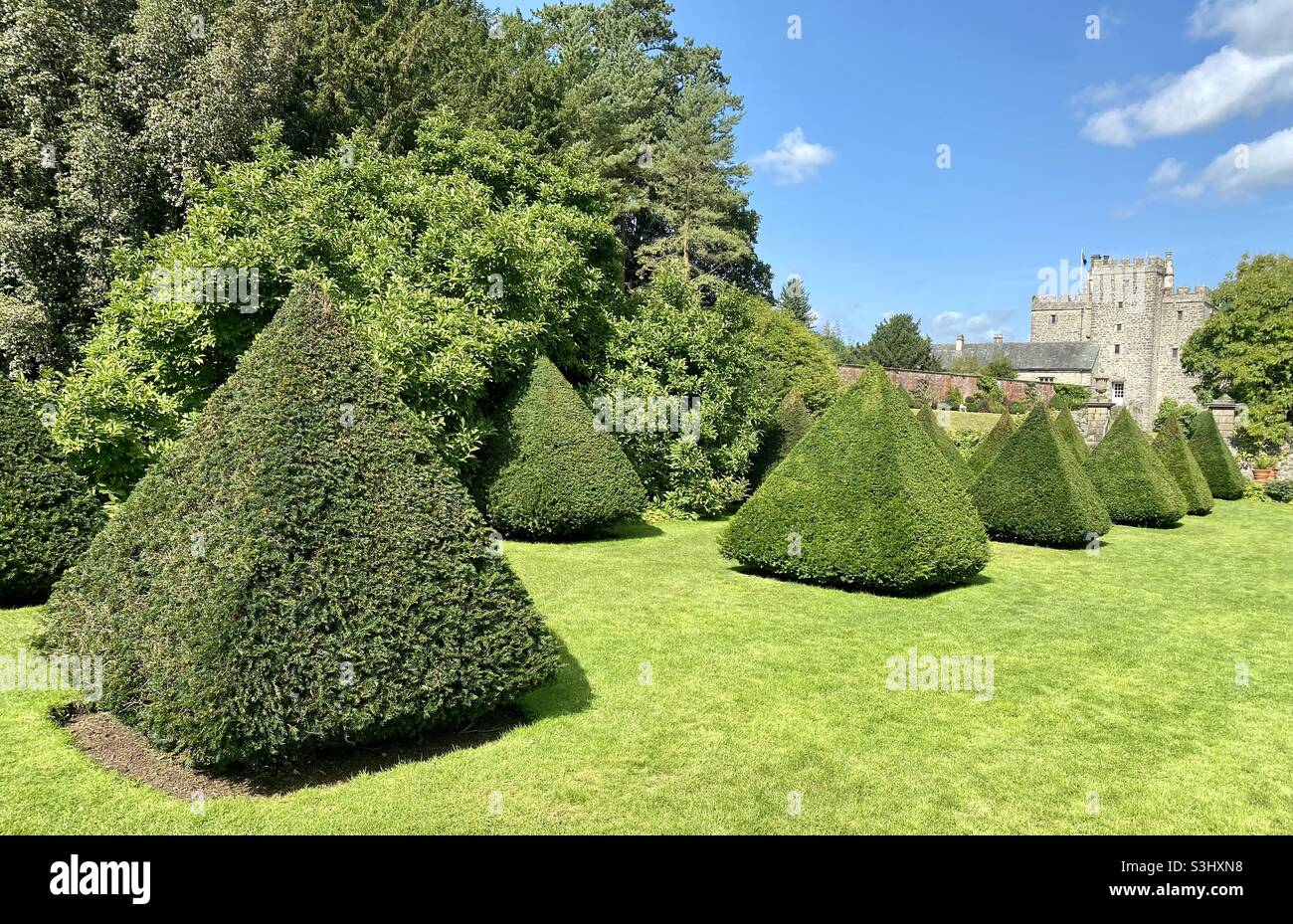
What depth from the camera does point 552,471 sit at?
16266mm

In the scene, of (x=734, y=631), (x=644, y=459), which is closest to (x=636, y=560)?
(x=734, y=631)

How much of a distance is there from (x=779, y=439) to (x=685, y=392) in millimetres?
5179

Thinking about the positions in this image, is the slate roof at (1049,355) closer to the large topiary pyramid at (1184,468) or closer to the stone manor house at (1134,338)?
the stone manor house at (1134,338)

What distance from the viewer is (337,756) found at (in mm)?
5375

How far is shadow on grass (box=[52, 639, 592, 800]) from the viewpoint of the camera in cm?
495

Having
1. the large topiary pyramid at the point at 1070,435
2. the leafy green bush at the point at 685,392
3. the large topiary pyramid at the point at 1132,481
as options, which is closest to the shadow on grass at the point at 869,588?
the leafy green bush at the point at 685,392

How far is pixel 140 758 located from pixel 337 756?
1.32m

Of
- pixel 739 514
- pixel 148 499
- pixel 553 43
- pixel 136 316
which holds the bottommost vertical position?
pixel 739 514

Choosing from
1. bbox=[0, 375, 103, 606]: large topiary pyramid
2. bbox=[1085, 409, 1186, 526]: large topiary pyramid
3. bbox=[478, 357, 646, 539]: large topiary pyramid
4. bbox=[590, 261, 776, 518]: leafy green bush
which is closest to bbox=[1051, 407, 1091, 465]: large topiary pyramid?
bbox=[1085, 409, 1186, 526]: large topiary pyramid

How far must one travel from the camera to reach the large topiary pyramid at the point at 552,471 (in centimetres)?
1620

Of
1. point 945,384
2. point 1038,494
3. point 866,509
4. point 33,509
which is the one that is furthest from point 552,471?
point 945,384

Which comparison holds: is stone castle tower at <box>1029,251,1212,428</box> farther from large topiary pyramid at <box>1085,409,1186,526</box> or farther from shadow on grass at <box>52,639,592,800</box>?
shadow on grass at <box>52,639,592,800</box>
